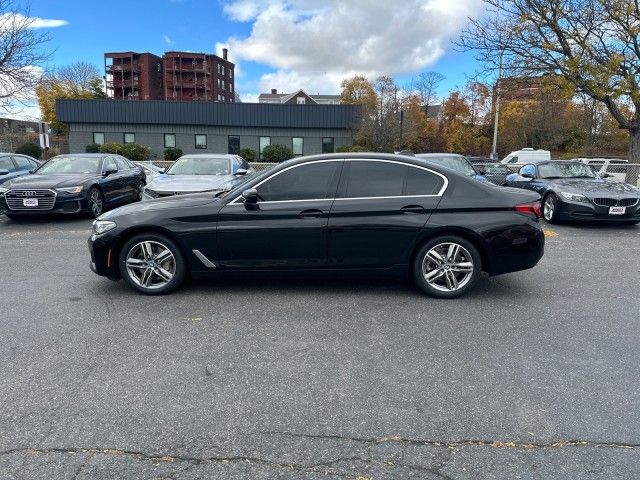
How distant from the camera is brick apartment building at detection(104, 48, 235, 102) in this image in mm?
77188

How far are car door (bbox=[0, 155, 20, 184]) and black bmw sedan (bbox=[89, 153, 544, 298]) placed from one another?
8831 millimetres

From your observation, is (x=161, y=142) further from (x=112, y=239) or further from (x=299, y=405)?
A: (x=299, y=405)

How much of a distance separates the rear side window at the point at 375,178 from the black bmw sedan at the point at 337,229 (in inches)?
0.4

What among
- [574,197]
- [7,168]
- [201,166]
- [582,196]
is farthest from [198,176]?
[582,196]

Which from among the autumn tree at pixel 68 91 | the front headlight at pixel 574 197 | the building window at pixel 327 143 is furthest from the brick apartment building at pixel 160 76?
the front headlight at pixel 574 197

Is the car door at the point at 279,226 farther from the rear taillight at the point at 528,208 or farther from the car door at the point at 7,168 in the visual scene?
the car door at the point at 7,168

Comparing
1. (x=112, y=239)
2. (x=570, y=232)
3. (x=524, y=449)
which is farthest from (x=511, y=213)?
(x=570, y=232)

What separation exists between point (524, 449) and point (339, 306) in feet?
8.13

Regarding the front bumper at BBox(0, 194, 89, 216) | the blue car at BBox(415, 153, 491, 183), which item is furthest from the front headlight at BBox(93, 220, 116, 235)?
the blue car at BBox(415, 153, 491, 183)

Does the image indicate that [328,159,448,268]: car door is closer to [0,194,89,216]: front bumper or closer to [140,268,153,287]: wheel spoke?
[140,268,153,287]: wheel spoke

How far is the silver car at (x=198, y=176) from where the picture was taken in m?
9.37

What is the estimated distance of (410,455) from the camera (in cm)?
252

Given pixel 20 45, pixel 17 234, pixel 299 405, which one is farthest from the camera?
pixel 20 45

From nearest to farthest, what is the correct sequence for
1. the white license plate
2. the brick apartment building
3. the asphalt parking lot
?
the asphalt parking lot → the white license plate → the brick apartment building
